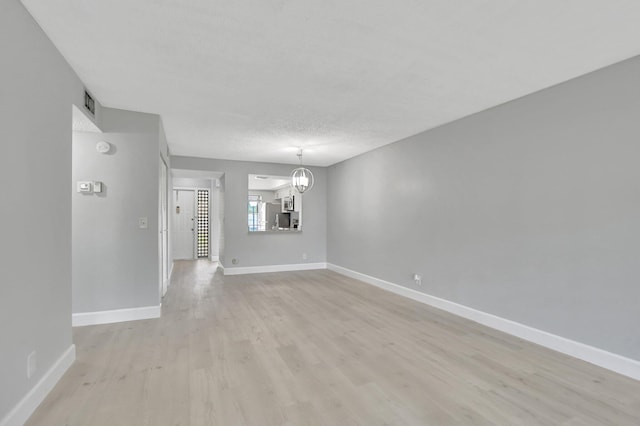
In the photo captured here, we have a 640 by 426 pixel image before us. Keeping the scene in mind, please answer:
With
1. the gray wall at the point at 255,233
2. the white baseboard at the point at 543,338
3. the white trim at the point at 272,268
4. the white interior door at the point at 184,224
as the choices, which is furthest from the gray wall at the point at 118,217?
the white interior door at the point at 184,224

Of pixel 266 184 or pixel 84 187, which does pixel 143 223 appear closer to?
pixel 84 187

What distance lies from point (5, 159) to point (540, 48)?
11.5ft

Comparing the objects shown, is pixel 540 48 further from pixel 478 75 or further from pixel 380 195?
pixel 380 195

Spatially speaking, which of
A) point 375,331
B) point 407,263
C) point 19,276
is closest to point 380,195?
point 407,263

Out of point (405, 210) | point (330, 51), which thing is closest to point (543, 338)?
point (405, 210)

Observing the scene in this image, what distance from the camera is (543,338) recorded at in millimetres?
2869

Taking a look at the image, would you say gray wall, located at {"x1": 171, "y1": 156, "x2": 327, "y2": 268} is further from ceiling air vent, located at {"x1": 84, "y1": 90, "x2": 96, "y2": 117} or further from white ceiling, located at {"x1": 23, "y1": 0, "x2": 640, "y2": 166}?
ceiling air vent, located at {"x1": 84, "y1": 90, "x2": 96, "y2": 117}

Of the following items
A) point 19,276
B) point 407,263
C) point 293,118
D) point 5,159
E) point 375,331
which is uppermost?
point 293,118

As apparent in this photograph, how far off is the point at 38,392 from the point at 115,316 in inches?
64.8

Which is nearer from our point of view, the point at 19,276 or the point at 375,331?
the point at 19,276

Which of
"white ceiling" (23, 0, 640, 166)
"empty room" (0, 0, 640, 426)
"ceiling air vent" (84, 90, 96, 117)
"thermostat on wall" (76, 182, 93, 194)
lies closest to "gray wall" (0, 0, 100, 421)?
"empty room" (0, 0, 640, 426)

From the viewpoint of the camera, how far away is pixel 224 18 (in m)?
1.87

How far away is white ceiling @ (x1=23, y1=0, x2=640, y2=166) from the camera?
5.92ft

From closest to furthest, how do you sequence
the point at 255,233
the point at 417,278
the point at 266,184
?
the point at 417,278, the point at 255,233, the point at 266,184
